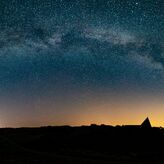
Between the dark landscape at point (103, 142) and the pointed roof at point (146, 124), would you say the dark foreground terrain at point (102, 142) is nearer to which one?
the dark landscape at point (103, 142)

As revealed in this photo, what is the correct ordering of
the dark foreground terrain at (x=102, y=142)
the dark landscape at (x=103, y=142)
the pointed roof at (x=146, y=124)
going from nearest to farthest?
the dark foreground terrain at (x=102, y=142), the dark landscape at (x=103, y=142), the pointed roof at (x=146, y=124)

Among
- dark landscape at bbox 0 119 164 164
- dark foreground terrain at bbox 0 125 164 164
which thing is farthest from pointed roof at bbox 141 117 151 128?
dark foreground terrain at bbox 0 125 164 164

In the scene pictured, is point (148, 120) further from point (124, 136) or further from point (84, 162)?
point (84, 162)

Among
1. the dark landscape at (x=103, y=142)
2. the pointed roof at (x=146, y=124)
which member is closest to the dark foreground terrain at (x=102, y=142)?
the dark landscape at (x=103, y=142)

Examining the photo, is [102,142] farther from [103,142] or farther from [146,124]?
[146,124]

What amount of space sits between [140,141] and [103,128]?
703cm

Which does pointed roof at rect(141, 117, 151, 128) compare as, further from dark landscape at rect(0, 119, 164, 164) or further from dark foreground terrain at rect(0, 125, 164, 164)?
dark foreground terrain at rect(0, 125, 164, 164)

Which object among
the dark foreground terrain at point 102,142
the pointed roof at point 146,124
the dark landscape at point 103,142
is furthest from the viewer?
the pointed roof at point 146,124

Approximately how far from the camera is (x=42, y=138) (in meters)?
50.1

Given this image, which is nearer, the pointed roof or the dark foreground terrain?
the dark foreground terrain

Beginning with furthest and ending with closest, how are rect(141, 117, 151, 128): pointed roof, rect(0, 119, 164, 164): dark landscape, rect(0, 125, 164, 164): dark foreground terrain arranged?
1. rect(141, 117, 151, 128): pointed roof
2. rect(0, 119, 164, 164): dark landscape
3. rect(0, 125, 164, 164): dark foreground terrain

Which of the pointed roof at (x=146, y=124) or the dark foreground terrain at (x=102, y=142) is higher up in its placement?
the pointed roof at (x=146, y=124)

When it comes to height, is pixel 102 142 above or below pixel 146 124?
below

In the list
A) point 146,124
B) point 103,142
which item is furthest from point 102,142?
point 146,124
